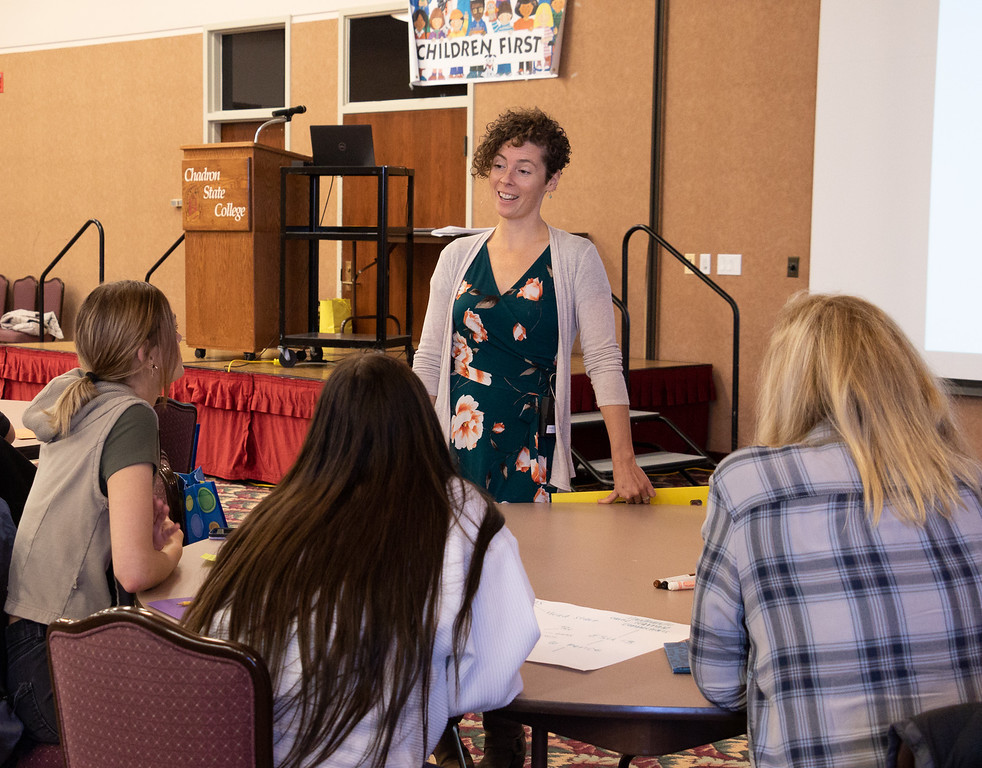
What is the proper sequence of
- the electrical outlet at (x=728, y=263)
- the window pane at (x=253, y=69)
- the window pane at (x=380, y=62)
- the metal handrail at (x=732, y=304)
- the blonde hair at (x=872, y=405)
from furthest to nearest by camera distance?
the window pane at (x=253, y=69) → the window pane at (x=380, y=62) → the electrical outlet at (x=728, y=263) → the metal handrail at (x=732, y=304) → the blonde hair at (x=872, y=405)

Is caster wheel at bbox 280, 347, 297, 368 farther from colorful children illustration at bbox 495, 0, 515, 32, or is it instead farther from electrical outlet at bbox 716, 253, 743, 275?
colorful children illustration at bbox 495, 0, 515, 32

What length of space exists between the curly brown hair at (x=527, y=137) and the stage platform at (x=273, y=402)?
2.84 metres

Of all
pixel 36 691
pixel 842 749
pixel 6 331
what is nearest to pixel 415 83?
pixel 6 331

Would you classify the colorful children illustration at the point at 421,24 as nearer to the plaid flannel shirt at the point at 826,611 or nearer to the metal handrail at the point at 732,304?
the metal handrail at the point at 732,304

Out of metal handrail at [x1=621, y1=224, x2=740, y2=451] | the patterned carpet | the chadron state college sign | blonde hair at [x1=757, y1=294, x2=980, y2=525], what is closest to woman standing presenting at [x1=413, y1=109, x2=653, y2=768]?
the patterned carpet

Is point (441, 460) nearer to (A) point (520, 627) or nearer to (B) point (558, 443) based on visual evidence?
(A) point (520, 627)

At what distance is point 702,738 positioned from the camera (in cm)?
130

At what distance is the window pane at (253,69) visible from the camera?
855 cm

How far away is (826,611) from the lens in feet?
4.02

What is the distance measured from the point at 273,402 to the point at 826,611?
4.62 metres

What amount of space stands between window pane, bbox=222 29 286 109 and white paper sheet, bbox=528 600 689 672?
25.1 feet

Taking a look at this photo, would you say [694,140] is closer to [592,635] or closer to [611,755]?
A: [611,755]

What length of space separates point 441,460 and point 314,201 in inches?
205

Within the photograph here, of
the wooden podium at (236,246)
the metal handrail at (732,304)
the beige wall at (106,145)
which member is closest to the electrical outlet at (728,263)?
the metal handrail at (732,304)
